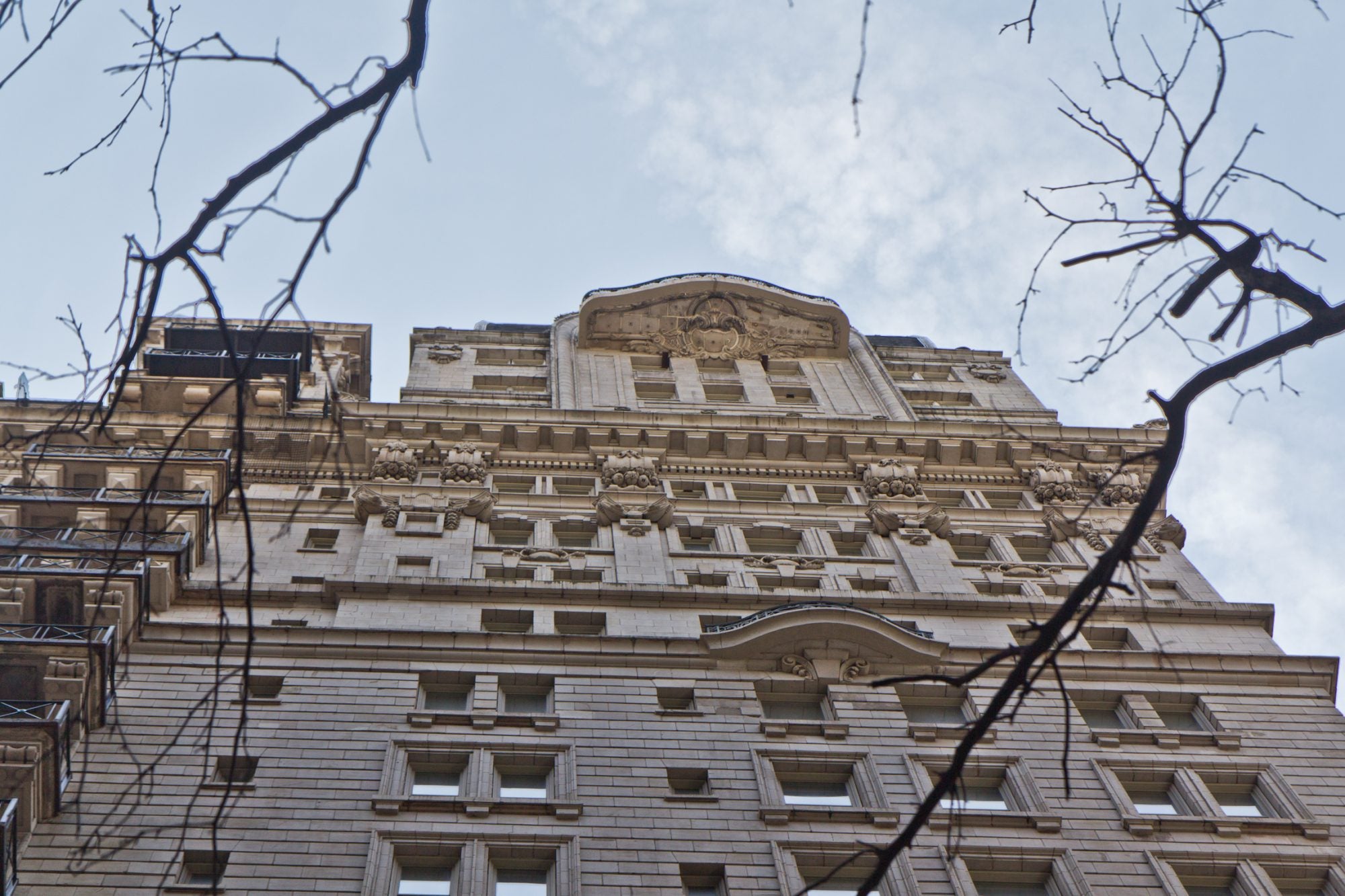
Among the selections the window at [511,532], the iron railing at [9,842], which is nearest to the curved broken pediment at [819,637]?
the window at [511,532]

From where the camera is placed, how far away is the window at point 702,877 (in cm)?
2497

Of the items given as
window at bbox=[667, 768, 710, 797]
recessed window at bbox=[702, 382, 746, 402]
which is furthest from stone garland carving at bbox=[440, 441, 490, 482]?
window at bbox=[667, 768, 710, 797]

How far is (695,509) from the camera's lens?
135 ft

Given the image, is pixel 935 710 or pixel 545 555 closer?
pixel 935 710

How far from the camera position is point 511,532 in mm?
39969

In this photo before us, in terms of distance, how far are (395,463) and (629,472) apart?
20.6 feet

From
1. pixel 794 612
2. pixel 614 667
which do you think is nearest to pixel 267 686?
pixel 614 667

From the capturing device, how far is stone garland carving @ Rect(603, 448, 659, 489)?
137 ft

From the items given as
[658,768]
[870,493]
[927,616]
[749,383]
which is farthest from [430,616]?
[749,383]

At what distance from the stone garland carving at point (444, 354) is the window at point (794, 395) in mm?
11832

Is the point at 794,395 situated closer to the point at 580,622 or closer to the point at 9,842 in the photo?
the point at 580,622

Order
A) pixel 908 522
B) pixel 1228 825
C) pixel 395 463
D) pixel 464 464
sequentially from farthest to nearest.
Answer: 1. pixel 464 464
2. pixel 395 463
3. pixel 908 522
4. pixel 1228 825

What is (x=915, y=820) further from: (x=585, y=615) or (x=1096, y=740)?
(x=585, y=615)

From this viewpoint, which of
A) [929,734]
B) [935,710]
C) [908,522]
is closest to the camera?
[929,734]
